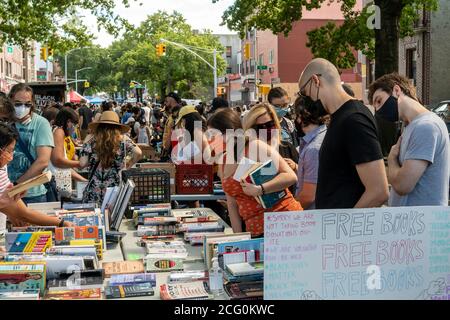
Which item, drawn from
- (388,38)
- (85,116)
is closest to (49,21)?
(85,116)

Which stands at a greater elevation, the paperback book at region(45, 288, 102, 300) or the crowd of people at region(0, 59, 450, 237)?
the crowd of people at region(0, 59, 450, 237)

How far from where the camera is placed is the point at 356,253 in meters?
3.02

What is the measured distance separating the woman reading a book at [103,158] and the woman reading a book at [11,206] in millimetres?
1471

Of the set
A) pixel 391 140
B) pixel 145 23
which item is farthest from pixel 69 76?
pixel 391 140

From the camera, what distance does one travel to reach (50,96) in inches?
1076

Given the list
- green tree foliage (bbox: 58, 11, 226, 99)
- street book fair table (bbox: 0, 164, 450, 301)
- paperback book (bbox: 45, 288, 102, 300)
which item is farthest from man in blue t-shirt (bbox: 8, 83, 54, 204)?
green tree foliage (bbox: 58, 11, 226, 99)

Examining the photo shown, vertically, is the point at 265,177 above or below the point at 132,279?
above

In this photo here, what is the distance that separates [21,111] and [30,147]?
357 millimetres

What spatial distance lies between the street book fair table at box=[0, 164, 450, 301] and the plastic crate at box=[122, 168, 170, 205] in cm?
104

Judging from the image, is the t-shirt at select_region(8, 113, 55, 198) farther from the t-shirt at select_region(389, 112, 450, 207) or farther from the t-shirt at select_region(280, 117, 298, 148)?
the t-shirt at select_region(389, 112, 450, 207)

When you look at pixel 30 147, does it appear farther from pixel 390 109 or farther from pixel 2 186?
pixel 390 109

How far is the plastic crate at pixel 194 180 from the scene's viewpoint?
25.2 feet

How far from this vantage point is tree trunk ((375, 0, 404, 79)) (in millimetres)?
14680
